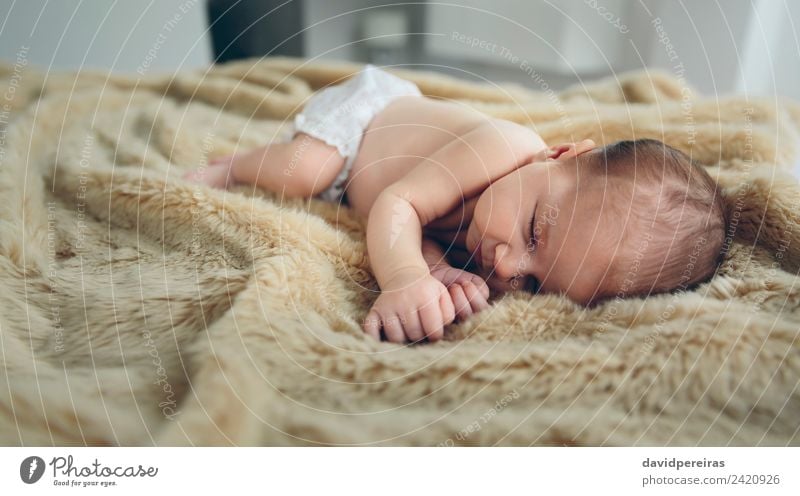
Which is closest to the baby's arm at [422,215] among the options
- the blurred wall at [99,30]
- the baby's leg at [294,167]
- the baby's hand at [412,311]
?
the baby's hand at [412,311]

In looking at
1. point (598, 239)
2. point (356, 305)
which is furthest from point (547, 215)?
point (356, 305)

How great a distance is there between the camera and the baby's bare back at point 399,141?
0.50 m

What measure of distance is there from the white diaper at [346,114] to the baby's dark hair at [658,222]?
0.26m

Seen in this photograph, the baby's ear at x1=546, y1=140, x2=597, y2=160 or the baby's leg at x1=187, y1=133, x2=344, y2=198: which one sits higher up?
the baby's ear at x1=546, y1=140, x2=597, y2=160

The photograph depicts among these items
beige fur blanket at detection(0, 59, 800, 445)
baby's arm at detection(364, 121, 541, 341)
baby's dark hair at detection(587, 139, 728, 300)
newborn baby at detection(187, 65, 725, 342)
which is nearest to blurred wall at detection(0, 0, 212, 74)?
beige fur blanket at detection(0, 59, 800, 445)

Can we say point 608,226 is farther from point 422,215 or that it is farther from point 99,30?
point 99,30

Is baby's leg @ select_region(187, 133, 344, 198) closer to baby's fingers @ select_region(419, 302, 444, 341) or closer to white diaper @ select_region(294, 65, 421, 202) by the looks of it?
white diaper @ select_region(294, 65, 421, 202)

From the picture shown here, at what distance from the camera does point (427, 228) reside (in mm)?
475

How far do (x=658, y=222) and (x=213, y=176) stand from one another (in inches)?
16.3

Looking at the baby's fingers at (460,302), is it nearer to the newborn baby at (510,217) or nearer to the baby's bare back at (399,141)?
the newborn baby at (510,217)

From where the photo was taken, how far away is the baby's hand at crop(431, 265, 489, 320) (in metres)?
→ 0.37

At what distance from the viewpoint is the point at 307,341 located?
304 millimetres

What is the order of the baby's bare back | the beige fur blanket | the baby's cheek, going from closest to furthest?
the beige fur blanket → the baby's cheek → the baby's bare back

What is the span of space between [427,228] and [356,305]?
0.42 ft
